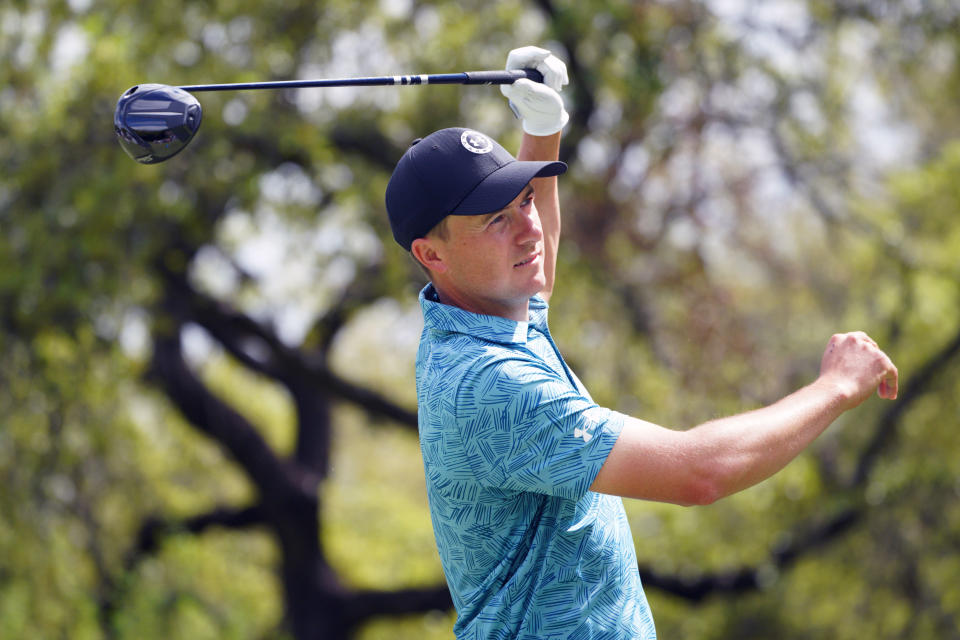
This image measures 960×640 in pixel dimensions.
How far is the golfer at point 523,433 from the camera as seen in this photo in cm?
217

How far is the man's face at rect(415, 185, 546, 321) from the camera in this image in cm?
246

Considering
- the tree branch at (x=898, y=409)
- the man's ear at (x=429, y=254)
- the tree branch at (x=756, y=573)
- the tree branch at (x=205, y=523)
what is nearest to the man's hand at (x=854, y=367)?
the man's ear at (x=429, y=254)

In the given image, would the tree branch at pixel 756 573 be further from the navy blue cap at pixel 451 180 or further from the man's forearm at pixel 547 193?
the navy blue cap at pixel 451 180

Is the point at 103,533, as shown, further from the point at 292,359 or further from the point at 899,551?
the point at 899,551

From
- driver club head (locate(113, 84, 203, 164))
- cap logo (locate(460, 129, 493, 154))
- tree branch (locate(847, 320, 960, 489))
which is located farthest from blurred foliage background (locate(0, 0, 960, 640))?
cap logo (locate(460, 129, 493, 154))

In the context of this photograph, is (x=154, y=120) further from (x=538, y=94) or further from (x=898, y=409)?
(x=898, y=409)

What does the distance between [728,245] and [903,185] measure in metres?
1.48

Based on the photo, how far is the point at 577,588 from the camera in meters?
2.32

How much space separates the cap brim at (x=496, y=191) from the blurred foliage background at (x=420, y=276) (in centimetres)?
539

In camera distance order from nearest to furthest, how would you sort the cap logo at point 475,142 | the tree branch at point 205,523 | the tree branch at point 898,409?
the cap logo at point 475,142 < the tree branch at point 898,409 < the tree branch at point 205,523

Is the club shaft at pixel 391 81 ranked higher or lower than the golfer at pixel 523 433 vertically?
higher

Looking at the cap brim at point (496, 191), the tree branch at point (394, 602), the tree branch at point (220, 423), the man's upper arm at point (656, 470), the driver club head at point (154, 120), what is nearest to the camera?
the man's upper arm at point (656, 470)

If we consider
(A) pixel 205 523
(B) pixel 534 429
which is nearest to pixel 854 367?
(B) pixel 534 429

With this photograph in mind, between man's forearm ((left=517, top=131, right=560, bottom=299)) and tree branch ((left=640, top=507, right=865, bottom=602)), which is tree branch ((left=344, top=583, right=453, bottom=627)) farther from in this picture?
man's forearm ((left=517, top=131, right=560, bottom=299))
